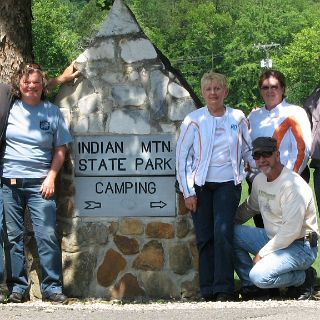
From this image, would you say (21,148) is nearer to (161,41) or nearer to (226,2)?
(161,41)

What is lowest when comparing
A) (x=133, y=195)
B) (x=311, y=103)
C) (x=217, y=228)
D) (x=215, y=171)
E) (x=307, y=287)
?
(x=307, y=287)

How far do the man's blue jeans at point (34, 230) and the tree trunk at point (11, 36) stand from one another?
3.85 ft

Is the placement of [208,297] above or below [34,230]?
below

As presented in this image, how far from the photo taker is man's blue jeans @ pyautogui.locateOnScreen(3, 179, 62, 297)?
7266 millimetres

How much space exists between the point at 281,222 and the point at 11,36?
2868mm

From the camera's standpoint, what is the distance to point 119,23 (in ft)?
25.8

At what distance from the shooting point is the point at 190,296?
789cm

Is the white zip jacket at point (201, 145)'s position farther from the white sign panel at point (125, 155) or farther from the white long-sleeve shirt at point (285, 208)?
the white sign panel at point (125, 155)

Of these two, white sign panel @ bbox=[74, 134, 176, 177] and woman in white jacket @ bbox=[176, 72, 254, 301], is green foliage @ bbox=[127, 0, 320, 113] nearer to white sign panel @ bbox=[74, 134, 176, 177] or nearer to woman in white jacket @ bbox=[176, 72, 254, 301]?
white sign panel @ bbox=[74, 134, 176, 177]

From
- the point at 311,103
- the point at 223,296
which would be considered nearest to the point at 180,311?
the point at 223,296

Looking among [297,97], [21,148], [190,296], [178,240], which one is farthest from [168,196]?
[297,97]

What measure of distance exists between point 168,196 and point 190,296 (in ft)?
2.89

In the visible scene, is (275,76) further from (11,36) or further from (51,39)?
(51,39)

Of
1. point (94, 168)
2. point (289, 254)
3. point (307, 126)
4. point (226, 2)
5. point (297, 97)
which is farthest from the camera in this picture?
point (226, 2)
